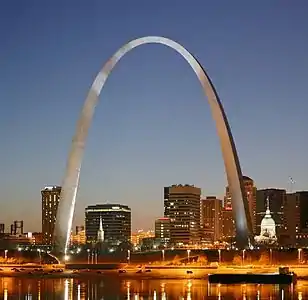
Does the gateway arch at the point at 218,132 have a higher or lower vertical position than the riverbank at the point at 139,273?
higher

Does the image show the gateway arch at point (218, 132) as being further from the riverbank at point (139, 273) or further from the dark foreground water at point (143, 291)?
the dark foreground water at point (143, 291)

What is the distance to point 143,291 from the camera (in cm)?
4878

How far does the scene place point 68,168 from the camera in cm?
7319

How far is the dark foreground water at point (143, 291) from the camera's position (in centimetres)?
4444

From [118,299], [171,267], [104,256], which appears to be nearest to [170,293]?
[118,299]

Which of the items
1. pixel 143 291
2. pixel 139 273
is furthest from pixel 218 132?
pixel 143 291

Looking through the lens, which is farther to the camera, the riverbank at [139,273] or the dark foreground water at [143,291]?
the riverbank at [139,273]

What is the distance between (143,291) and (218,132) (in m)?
23.9

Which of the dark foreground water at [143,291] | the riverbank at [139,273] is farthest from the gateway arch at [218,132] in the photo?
the dark foreground water at [143,291]

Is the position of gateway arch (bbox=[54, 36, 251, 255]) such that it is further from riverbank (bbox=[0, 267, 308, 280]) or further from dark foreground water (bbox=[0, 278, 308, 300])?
dark foreground water (bbox=[0, 278, 308, 300])

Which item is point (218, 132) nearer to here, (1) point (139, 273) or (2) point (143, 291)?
(1) point (139, 273)

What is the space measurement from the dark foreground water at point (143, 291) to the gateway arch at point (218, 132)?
604 inches

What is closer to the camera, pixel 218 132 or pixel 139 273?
pixel 218 132

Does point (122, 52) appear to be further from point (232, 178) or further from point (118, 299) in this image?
point (118, 299)
